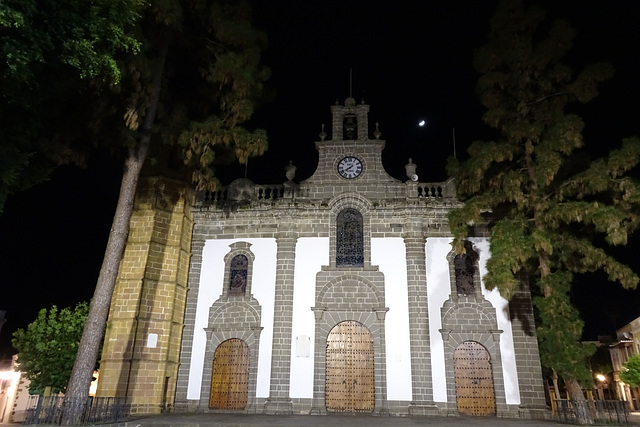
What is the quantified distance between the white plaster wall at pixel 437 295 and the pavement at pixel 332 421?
4.08 ft

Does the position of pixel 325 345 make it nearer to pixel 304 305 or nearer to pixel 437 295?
pixel 304 305

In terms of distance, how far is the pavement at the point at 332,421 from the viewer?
11.9 metres

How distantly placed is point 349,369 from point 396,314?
2610 millimetres

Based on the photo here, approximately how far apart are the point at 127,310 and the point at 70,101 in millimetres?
7086

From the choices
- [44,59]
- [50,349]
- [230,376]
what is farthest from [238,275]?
[44,59]

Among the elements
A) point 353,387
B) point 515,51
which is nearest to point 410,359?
point 353,387

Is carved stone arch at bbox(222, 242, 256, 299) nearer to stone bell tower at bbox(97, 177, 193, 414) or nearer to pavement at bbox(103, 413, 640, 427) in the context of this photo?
stone bell tower at bbox(97, 177, 193, 414)

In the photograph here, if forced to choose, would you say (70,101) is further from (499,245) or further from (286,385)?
(499,245)

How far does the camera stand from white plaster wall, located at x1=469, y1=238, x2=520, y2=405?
15211 mm

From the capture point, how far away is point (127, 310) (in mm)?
15508

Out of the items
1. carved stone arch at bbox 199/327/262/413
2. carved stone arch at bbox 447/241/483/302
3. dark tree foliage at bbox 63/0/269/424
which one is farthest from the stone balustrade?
carved stone arch at bbox 199/327/262/413

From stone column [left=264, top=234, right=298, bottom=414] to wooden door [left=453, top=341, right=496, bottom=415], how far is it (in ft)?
19.6

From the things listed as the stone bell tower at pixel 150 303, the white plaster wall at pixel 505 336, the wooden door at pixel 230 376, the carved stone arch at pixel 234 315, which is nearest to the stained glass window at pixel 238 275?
the carved stone arch at pixel 234 315

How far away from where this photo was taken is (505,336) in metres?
15.9
